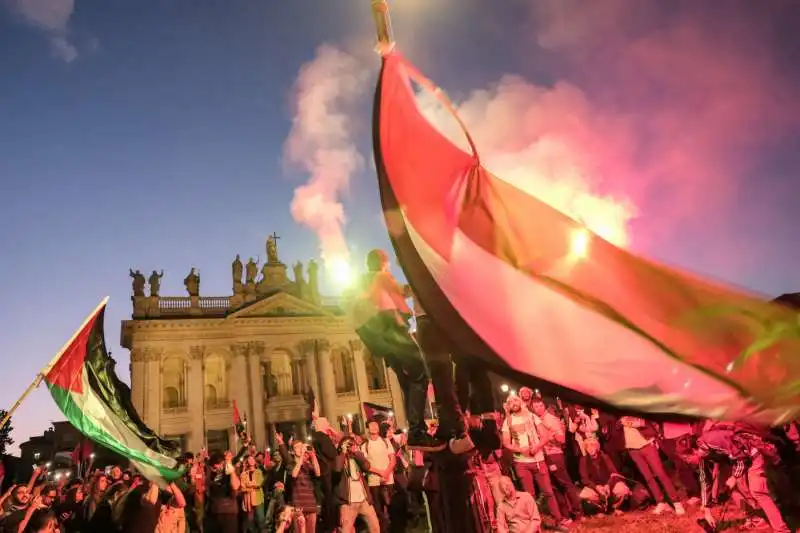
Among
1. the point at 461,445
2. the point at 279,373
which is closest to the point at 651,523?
the point at 461,445

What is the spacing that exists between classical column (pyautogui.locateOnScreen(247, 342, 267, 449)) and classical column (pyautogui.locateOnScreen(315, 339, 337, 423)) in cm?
458

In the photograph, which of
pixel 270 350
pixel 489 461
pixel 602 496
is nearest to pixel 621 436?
pixel 602 496

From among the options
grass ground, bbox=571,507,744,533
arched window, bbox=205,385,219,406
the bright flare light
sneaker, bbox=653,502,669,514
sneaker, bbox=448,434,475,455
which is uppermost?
arched window, bbox=205,385,219,406

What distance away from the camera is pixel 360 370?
140 feet

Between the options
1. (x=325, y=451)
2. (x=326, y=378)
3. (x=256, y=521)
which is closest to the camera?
(x=325, y=451)

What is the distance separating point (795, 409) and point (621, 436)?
Answer: 6.90 m

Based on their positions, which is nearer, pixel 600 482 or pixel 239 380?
pixel 600 482

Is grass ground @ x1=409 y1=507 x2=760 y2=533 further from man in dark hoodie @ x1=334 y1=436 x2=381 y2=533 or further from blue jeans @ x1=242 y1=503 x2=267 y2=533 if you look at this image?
blue jeans @ x1=242 y1=503 x2=267 y2=533

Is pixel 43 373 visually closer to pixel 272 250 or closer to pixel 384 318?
pixel 384 318

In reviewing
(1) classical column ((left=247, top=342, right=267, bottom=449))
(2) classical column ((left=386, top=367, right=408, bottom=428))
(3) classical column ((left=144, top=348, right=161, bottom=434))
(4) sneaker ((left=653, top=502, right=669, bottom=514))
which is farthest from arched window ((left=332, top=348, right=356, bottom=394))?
(4) sneaker ((left=653, top=502, right=669, bottom=514))

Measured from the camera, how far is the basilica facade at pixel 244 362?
36562 millimetres

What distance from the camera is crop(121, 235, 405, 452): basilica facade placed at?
120 feet

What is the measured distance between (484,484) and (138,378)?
36.5m

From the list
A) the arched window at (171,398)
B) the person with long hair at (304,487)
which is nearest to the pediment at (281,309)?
the arched window at (171,398)
